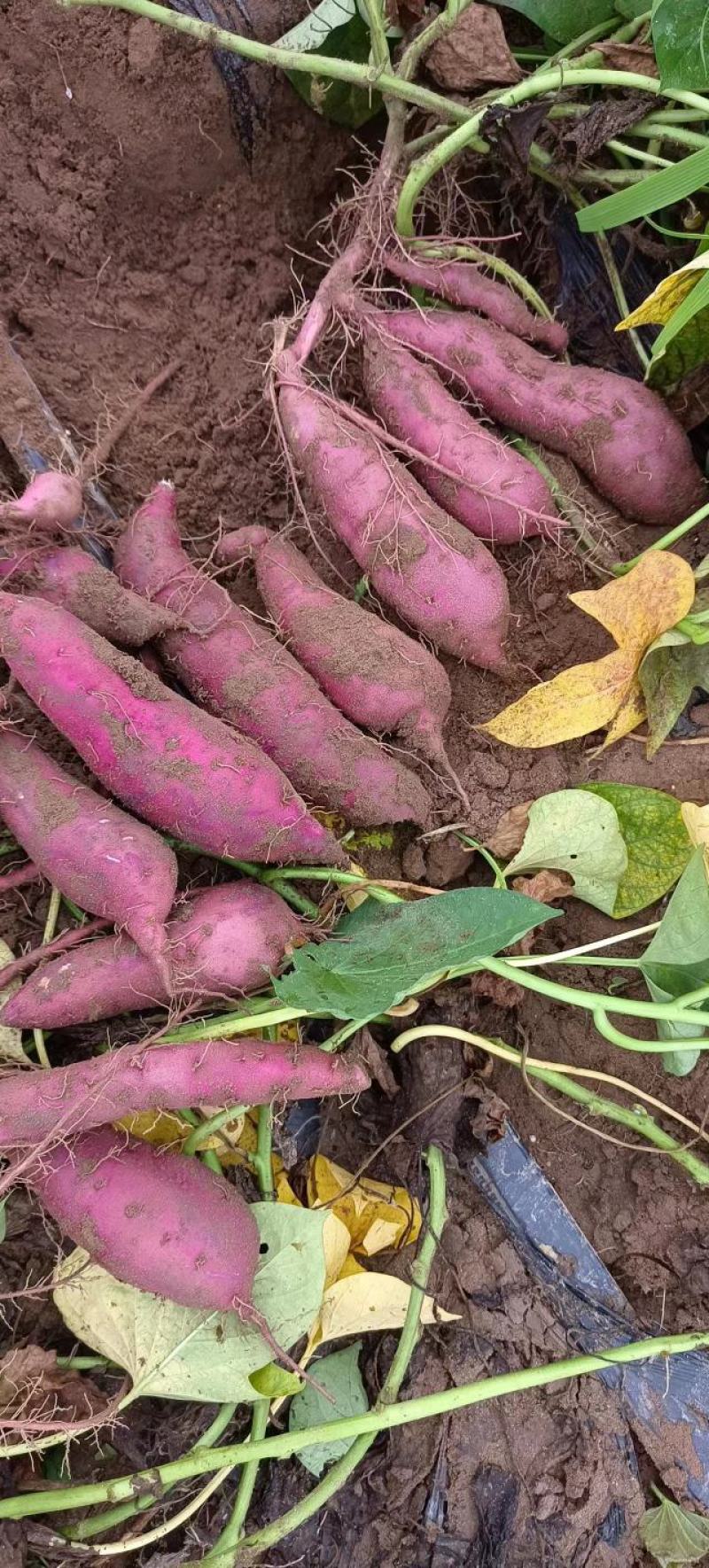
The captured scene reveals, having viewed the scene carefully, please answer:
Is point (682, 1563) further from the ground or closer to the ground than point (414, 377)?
closer to the ground

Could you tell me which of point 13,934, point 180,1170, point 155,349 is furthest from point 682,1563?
point 155,349

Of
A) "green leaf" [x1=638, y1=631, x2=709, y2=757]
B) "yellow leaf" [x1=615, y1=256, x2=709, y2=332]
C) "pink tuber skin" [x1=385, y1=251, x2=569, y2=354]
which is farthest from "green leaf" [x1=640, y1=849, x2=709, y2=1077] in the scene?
"pink tuber skin" [x1=385, y1=251, x2=569, y2=354]

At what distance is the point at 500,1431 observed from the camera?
1.01 metres

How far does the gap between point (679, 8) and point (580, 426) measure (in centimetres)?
41

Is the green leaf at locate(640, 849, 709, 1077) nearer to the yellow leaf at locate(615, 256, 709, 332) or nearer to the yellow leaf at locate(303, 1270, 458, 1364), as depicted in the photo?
the yellow leaf at locate(303, 1270, 458, 1364)

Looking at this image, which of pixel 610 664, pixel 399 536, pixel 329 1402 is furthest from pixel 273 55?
pixel 329 1402

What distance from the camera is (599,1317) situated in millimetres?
1024

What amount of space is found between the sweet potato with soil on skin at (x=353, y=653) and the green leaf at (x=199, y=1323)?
1.81ft

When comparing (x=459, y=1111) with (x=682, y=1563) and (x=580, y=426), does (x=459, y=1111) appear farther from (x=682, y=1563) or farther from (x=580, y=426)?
(x=580, y=426)

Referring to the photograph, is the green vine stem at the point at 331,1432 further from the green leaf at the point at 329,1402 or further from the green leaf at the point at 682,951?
the green leaf at the point at 682,951

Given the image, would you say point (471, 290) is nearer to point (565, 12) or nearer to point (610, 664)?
point (565, 12)

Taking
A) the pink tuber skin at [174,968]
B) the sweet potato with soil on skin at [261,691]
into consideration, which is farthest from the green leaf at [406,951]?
the sweet potato with soil on skin at [261,691]

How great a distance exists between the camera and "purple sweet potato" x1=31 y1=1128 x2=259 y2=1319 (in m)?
0.94

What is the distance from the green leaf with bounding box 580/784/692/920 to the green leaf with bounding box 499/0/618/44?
932 millimetres
